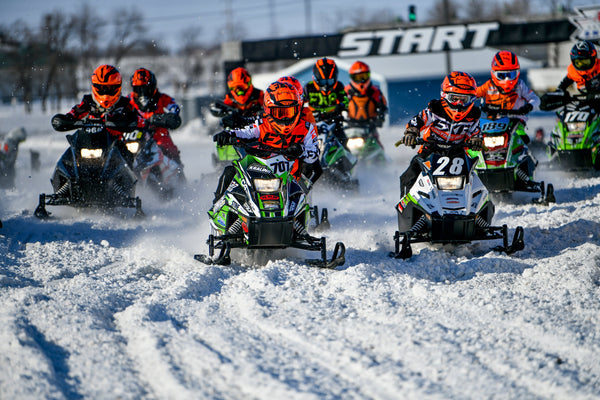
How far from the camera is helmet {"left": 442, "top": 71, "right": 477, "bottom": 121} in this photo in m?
7.64

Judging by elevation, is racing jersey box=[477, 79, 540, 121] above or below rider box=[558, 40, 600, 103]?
below

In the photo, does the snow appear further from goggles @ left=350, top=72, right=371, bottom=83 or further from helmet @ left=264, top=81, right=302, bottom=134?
goggles @ left=350, top=72, right=371, bottom=83

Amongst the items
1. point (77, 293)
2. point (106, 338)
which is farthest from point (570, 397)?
point (77, 293)

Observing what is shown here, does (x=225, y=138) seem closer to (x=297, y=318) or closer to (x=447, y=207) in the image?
(x=447, y=207)

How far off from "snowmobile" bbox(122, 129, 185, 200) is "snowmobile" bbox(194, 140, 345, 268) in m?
4.24

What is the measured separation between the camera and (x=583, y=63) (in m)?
12.5

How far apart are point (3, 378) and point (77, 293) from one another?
178 centimetres

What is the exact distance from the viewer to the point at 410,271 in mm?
6695

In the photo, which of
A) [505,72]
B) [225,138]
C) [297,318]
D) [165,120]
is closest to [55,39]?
[165,120]

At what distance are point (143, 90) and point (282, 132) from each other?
5.35m

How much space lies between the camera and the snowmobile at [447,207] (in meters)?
7.09

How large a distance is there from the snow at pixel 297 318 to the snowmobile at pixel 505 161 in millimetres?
1134

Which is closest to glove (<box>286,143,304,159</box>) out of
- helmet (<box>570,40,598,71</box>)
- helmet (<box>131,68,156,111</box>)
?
helmet (<box>131,68,156,111</box>)

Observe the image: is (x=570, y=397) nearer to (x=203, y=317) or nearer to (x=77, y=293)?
(x=203, y=317)
